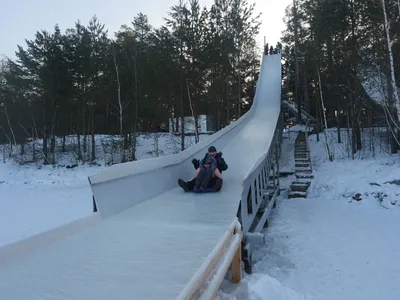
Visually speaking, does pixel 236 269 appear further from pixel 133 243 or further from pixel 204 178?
pixel 204 178

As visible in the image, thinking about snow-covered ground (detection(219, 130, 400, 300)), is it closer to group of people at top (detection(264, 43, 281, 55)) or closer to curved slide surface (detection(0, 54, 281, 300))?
curved slide surface (detection(0, 54, 281, 300))

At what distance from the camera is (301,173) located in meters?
9.97

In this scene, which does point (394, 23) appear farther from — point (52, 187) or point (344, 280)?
point (52, 187)

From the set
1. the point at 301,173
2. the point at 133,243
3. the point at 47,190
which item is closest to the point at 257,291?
the point at 133,243

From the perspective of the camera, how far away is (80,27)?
20062 mm

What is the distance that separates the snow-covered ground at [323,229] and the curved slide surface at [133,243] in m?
0.87

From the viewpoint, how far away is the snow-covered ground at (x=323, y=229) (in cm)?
388

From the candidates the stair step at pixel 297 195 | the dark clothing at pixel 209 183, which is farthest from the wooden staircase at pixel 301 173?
the dark clothing at pixel 209 183

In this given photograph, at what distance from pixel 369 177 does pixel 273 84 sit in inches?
393

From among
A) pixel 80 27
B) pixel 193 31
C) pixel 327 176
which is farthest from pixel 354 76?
pixel 80 27

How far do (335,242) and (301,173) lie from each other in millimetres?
4623

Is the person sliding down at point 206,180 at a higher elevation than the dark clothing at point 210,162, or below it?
below

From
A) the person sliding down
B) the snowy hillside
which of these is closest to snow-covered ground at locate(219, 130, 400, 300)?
the person sliding down

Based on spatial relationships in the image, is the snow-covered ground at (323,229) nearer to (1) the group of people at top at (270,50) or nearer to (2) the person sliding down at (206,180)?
(2) the person sliding down at (206,180)
